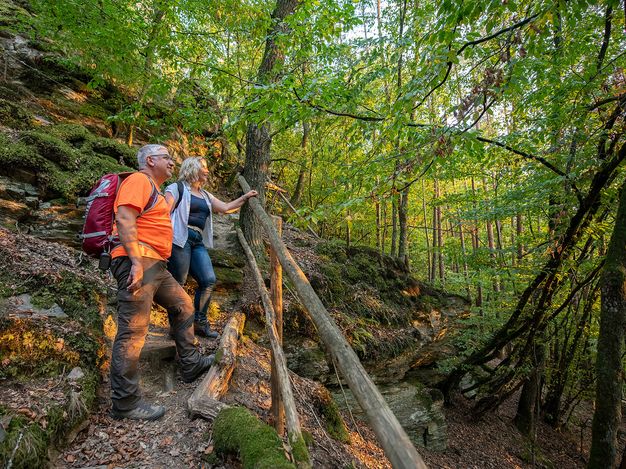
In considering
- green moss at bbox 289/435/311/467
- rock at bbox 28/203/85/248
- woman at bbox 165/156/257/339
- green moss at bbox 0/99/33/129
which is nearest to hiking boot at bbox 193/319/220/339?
woman at bbox 165/156/257/339

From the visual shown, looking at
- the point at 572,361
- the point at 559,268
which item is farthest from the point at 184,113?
the point at 572,361

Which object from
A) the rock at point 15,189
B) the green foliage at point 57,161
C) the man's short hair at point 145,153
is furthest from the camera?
the green foliage at point 57,161

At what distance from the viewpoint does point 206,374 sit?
10.9ft

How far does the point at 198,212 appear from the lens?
407 centimetres

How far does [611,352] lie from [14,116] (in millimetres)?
10789

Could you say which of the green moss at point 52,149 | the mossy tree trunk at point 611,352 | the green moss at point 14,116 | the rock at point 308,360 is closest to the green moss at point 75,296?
the green moss at point 52,149

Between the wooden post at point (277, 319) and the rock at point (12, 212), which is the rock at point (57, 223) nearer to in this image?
the rock at point (12, 212)

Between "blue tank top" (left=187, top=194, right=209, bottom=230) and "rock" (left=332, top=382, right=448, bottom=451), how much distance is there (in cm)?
524

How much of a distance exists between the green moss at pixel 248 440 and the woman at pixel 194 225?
190 centimetres

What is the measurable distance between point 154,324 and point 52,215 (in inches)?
102

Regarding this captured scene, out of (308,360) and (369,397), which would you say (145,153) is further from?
(308,360)

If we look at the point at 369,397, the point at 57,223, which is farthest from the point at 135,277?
the point at 57,223

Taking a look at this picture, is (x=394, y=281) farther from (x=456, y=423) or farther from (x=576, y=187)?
(x=576, y=187)

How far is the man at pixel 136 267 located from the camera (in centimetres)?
263
